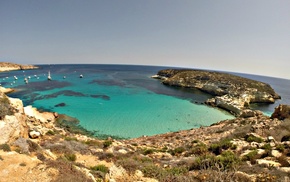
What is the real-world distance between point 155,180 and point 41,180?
420 cm

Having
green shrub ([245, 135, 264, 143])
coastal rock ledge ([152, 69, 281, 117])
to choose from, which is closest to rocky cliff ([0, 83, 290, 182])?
green shrub ([245, 135, 264, 143])

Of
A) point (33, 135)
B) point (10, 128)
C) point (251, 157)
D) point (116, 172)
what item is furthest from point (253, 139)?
point (33, 135)

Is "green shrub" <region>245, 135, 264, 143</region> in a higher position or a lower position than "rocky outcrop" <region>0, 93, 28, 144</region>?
lower

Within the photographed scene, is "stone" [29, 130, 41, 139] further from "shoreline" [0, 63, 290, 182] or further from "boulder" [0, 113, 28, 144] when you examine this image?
"boulder" [0, 113, 28, 144]

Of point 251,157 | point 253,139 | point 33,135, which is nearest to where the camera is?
point 251,157

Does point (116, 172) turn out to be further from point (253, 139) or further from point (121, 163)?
point (253, 139)

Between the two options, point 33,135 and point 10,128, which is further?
point 33,135

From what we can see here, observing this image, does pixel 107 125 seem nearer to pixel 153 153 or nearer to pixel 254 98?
pixel 153 153

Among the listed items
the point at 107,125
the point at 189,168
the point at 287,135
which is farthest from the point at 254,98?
the point at 189,168

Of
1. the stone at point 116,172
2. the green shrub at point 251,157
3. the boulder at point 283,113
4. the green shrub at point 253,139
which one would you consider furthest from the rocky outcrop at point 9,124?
the boulder at point 283,113

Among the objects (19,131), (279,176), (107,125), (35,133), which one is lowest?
(107,125)

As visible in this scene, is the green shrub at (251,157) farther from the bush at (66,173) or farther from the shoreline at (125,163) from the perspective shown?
the bush at (66,173)

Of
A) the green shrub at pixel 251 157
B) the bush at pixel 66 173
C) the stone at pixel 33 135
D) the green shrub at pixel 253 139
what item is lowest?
the stone at pixel 33 135

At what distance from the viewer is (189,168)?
7789 millimetres
